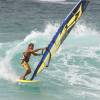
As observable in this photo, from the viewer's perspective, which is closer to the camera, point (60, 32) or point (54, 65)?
point (60, 32)

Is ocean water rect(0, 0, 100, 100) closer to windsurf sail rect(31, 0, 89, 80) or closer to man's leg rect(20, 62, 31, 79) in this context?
man's leg rect(20, 62, 31, 79)

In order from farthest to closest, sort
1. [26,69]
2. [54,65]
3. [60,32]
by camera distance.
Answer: [54,65], [60,32], [26,69]

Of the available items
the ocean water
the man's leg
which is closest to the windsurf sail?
the man's leg

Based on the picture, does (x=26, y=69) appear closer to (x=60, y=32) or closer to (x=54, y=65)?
(x=60, y=32)

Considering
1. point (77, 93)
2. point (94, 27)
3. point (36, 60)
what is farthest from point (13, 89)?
point (94, 27)

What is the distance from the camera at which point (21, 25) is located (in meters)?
26.2

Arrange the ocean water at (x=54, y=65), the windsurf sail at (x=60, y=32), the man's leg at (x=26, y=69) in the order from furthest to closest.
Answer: the windsurf sail at (x=60, y=32) → the man's leg at (x=26, y=69) → the ocean water at (x=54, y=65)

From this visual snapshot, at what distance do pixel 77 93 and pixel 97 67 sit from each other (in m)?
2.84

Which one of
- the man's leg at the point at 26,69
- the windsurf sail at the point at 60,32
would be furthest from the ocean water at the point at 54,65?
the windsurf sail at the point at 60,32

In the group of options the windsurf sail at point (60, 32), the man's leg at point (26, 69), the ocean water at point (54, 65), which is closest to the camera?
the ocean water at point (54, 65)

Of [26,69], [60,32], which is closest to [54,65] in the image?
[60,32]

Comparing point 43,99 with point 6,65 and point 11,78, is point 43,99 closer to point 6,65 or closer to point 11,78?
point 11,78

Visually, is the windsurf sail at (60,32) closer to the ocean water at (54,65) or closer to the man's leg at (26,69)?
the man's leg at (26,69)

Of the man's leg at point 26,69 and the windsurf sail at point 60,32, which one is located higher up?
the windsurf sail at point 60,32
